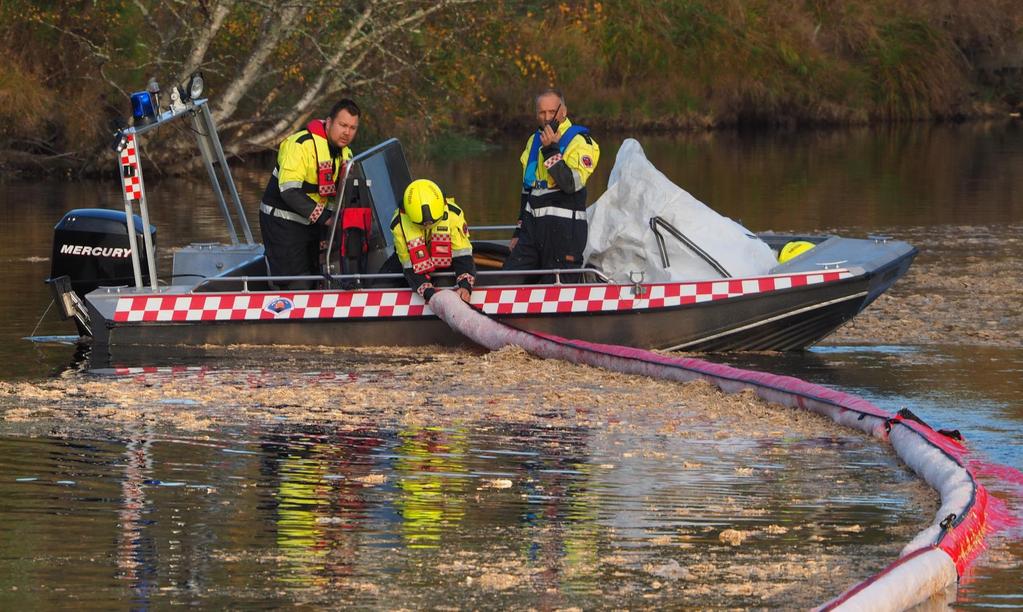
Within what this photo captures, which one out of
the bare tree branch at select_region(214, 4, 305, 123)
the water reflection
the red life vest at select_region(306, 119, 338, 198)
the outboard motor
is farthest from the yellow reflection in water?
the bare tree branch at select_region(214, 4, 305, 123)

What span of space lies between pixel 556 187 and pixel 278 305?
202cm

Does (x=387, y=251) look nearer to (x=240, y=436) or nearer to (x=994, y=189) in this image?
(x=240, y=436)

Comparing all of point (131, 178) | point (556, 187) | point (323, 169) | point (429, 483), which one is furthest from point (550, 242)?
point (429, 483)

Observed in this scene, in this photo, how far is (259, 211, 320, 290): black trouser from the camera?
11352 millimetres

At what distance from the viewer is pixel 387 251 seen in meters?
11.6

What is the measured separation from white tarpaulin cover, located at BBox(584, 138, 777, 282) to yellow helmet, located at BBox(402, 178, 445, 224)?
1318 millimetres

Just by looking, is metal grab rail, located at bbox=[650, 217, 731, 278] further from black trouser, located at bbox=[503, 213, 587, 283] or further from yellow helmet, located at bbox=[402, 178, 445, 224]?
yellow helmet, located at bbox=[402, 178, 445, 224]

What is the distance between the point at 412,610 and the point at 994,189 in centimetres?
2117

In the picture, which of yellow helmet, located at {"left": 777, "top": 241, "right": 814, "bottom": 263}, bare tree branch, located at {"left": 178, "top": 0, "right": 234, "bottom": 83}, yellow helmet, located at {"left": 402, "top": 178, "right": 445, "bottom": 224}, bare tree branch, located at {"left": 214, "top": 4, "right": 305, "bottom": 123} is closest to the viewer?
yellow helmet, located at {"left": 402, "top": 178, "right": 445, "bottom": 224}

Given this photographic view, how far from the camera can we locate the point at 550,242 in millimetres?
11172

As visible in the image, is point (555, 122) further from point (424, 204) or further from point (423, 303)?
point (423, 303)

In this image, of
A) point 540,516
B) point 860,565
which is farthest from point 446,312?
point 860,565

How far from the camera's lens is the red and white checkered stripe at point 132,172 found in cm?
1080

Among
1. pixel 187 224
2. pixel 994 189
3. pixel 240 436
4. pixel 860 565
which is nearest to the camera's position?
pixel 860 565
